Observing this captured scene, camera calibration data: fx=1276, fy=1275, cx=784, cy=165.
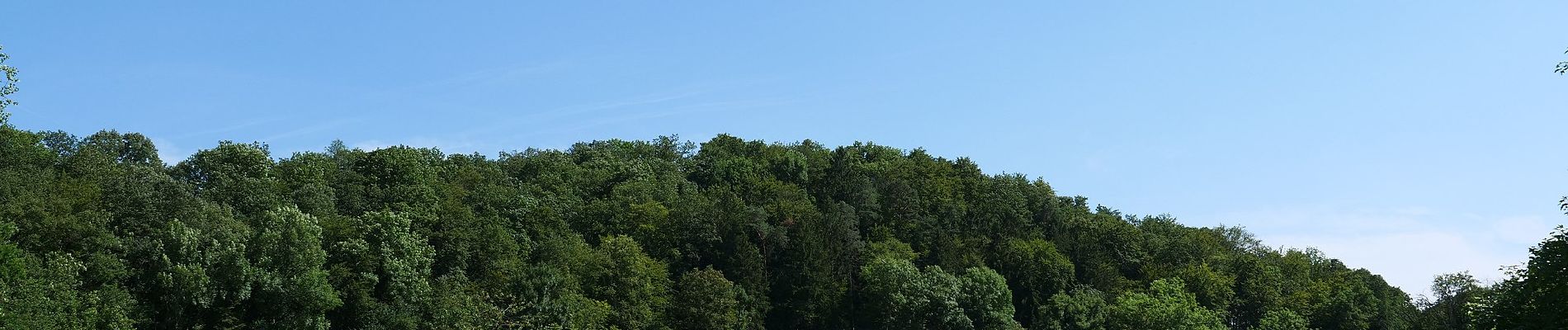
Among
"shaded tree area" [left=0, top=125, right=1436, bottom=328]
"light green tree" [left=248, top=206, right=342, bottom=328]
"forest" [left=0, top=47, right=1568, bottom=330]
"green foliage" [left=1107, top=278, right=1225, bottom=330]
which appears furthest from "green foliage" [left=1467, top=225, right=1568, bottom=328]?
"light green tree" [left=248, top=206, right=342, bottom=328]

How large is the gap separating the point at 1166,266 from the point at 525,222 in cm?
5240

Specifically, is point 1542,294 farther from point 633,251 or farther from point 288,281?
point 633,251

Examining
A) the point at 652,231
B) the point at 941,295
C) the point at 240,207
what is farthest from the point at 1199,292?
the point at 240,207

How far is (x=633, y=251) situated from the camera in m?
84.0

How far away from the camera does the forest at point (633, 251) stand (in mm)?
57281

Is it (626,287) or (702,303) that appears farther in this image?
(626,287)

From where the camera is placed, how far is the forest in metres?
57.3

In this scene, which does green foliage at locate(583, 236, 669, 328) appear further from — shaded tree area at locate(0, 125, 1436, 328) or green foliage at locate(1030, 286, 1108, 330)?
green foliage at locate(1030, 286, 1108, 330)

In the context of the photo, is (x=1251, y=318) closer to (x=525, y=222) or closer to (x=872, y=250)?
(x=872, y=250)

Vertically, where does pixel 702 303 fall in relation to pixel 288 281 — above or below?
above

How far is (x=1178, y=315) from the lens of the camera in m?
86.2

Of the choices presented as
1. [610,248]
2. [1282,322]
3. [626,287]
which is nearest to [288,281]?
[626,287]

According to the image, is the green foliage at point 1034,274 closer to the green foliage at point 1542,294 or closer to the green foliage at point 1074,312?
the green foliage at point 1074,312

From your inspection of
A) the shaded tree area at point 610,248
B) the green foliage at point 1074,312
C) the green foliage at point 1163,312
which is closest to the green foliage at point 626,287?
the shaded tree area at point 610,248
